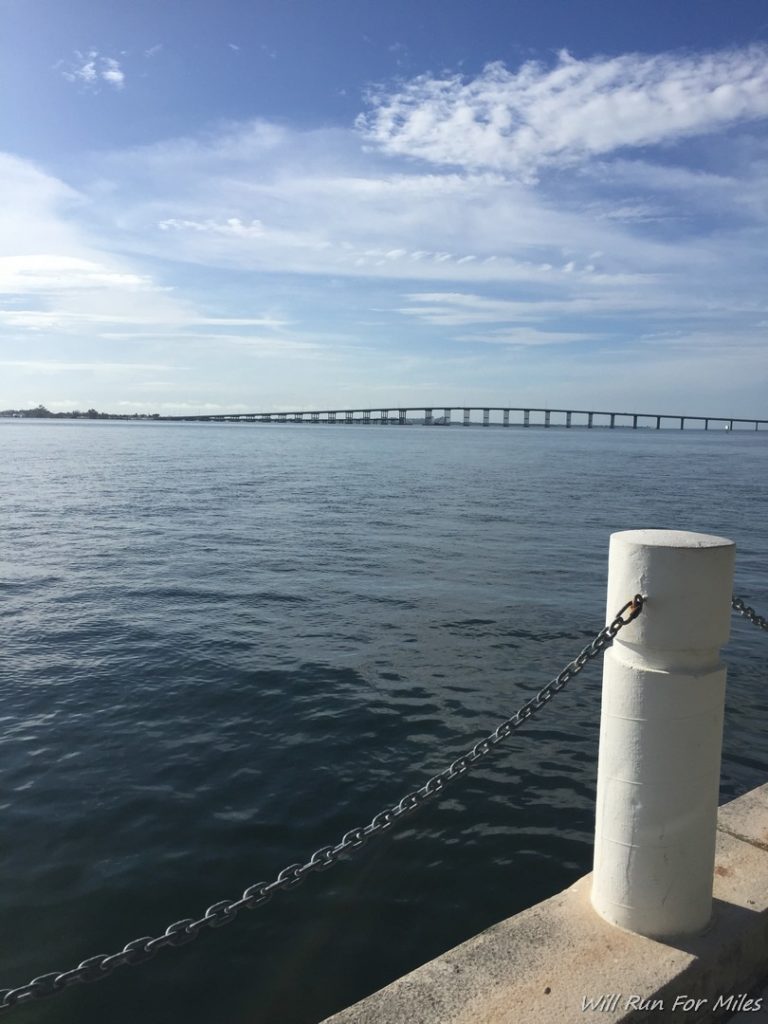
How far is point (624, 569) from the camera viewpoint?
10.3ft

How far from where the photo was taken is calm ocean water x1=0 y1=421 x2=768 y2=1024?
5.25 meters

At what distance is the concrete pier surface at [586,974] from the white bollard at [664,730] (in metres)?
0.14

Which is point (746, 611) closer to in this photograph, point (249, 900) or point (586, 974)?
point (586, 974)

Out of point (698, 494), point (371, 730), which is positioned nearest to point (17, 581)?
point (371, 730)

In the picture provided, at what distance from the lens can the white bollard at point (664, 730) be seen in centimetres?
303

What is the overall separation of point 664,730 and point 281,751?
5619 mm

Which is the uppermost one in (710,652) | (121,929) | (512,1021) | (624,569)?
(624,569)

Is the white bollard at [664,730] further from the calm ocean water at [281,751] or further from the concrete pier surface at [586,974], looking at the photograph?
the calm ocean water at [281,751]

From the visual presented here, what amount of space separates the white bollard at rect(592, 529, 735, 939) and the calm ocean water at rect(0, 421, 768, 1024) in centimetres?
251

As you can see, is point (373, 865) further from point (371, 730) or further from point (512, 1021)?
point (512, 1021)

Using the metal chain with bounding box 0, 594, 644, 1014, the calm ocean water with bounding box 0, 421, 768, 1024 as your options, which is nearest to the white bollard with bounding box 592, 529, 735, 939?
the metal chain with bounding box 0, 594, 644, 1014

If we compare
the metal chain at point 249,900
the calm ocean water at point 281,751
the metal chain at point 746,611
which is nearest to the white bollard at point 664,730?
Answer: the metal chain at point 249,900

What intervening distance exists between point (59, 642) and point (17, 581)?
16.3 ft

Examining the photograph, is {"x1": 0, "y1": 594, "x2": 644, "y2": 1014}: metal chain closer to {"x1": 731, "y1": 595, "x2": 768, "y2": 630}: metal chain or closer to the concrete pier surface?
the concrete pier surface
